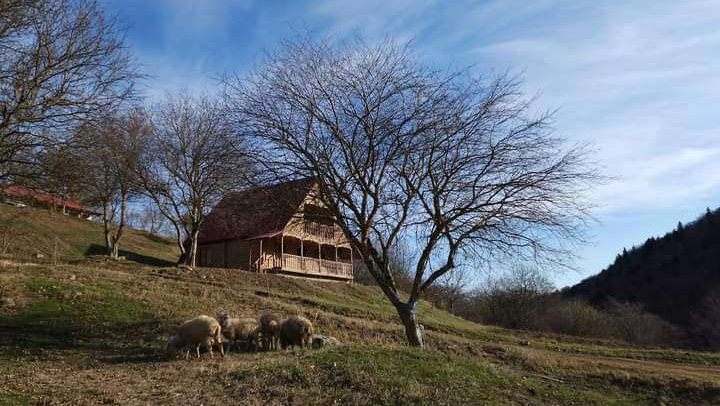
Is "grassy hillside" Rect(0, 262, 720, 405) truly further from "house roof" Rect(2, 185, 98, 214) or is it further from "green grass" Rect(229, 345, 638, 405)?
"house roof" Rect(2, 185, 98, 214)

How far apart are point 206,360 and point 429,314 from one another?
89.1 ft

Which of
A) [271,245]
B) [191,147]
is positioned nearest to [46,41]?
[191,147]

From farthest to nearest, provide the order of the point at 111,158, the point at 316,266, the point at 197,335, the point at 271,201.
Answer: the point at 316,266 < the point at 111,158 < the point at 271,201 < the point at 197,335

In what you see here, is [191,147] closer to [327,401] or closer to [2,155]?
[2,155]

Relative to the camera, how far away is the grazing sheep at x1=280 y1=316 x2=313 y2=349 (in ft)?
43.7

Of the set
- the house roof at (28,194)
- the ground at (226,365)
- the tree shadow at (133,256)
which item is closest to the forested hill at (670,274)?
the tree shadow at (133,256)

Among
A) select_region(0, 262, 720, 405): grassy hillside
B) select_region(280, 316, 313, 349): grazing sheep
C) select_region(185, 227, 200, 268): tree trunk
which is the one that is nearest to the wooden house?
select_region(185, 227, 200, 268): tree trunk

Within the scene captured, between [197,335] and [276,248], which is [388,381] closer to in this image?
[197,335]

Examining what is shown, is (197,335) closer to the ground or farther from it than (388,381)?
farther from it

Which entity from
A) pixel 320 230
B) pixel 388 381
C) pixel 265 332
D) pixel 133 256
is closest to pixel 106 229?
pixel 133 256

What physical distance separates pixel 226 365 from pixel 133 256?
36376mm

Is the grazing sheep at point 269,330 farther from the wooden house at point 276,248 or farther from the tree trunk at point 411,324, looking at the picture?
the tree trunk at point 411,324

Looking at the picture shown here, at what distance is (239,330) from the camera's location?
13328mm

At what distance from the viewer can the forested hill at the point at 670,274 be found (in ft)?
257
